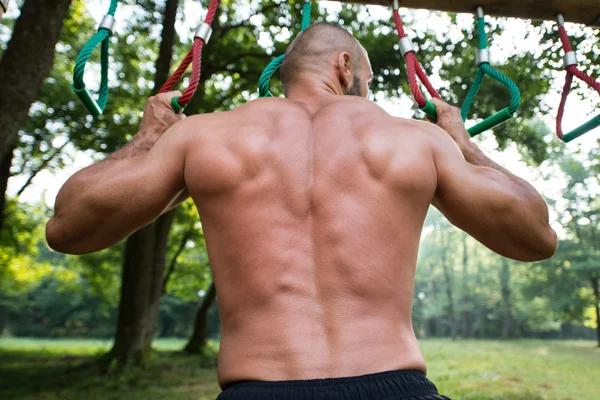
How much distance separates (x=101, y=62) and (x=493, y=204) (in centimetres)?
167

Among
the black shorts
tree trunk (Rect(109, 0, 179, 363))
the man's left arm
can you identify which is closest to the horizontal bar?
the man's left arm

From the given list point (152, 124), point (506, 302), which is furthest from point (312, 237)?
point (506, 302)

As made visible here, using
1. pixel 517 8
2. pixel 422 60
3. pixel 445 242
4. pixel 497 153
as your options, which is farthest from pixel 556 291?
pixel 517 8

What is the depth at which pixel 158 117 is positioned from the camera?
1842 millimetres

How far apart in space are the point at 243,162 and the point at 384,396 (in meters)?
0.71

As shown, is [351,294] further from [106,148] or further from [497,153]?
[106,148]

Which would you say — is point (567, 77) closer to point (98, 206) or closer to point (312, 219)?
point (312, 219)

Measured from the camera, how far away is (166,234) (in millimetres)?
11203

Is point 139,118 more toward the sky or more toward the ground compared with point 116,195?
more toward the sky

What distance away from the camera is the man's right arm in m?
1.47

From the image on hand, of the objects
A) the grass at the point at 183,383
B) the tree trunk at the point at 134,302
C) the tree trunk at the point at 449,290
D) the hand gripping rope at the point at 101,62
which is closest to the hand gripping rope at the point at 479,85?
the hand gripping rope at the point at 101,62

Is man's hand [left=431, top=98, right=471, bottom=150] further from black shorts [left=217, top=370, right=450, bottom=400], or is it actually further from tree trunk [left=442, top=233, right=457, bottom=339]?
tree trunk [left=442, top=233, right=457, bottom=339]

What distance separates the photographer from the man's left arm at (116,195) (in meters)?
1.50

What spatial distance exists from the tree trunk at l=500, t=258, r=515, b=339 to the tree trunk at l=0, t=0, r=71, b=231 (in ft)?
121
